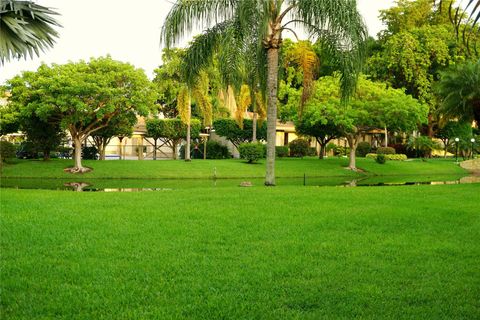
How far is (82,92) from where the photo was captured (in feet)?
96.2

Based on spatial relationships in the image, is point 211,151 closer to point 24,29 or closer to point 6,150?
point 6,150

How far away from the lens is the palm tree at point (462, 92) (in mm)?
31156

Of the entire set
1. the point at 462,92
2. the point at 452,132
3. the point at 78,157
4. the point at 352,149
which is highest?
the point at 462,92

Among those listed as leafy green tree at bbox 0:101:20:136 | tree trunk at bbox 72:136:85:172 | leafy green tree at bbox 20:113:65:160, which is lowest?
tree trunk at bbox 72:136:85:172

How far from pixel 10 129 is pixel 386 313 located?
33.3m

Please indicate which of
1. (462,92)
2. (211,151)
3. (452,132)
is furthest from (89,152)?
(452,132)

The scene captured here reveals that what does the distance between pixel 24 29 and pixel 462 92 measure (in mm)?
28740

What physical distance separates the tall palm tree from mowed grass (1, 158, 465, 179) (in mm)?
14226

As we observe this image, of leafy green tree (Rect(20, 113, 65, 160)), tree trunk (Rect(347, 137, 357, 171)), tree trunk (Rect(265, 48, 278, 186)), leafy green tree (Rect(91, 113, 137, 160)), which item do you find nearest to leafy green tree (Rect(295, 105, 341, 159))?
tree trunk (Rect(347, 137, 357, 171))

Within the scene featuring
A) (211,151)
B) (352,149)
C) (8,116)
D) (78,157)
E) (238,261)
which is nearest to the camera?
(238,261)

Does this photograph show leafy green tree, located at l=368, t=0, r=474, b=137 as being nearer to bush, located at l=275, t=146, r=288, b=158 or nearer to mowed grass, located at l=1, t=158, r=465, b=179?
mowed grass, located at l=1, t=158, r=465, b=179

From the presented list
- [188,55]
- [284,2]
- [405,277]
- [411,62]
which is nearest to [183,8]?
[188,55]

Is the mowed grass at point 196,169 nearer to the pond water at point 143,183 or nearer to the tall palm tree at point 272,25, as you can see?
the pond water at point 143,183

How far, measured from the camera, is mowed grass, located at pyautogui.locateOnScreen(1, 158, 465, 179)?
30859 millimetres
